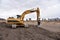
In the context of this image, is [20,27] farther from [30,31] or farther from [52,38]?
[52,38]

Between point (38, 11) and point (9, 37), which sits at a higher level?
point (38, 11)

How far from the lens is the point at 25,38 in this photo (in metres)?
25.9

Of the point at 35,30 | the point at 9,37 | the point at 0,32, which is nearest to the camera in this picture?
the point at 9,37

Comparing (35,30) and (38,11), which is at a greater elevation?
(38,11)

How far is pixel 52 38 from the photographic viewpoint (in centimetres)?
2766

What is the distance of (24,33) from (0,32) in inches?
132

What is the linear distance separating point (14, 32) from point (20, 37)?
6.73 feet

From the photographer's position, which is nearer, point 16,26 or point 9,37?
point 9,37

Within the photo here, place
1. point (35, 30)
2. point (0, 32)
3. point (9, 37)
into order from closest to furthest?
point (9, 37) → point (0, 32) → point (35, 30)

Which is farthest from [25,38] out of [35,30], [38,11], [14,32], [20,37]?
[38,11]

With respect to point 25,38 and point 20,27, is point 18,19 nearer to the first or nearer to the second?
point 20,27

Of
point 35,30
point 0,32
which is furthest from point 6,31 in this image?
point 35,30

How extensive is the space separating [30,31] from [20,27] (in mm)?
3057

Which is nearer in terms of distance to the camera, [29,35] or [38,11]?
[29,35]
